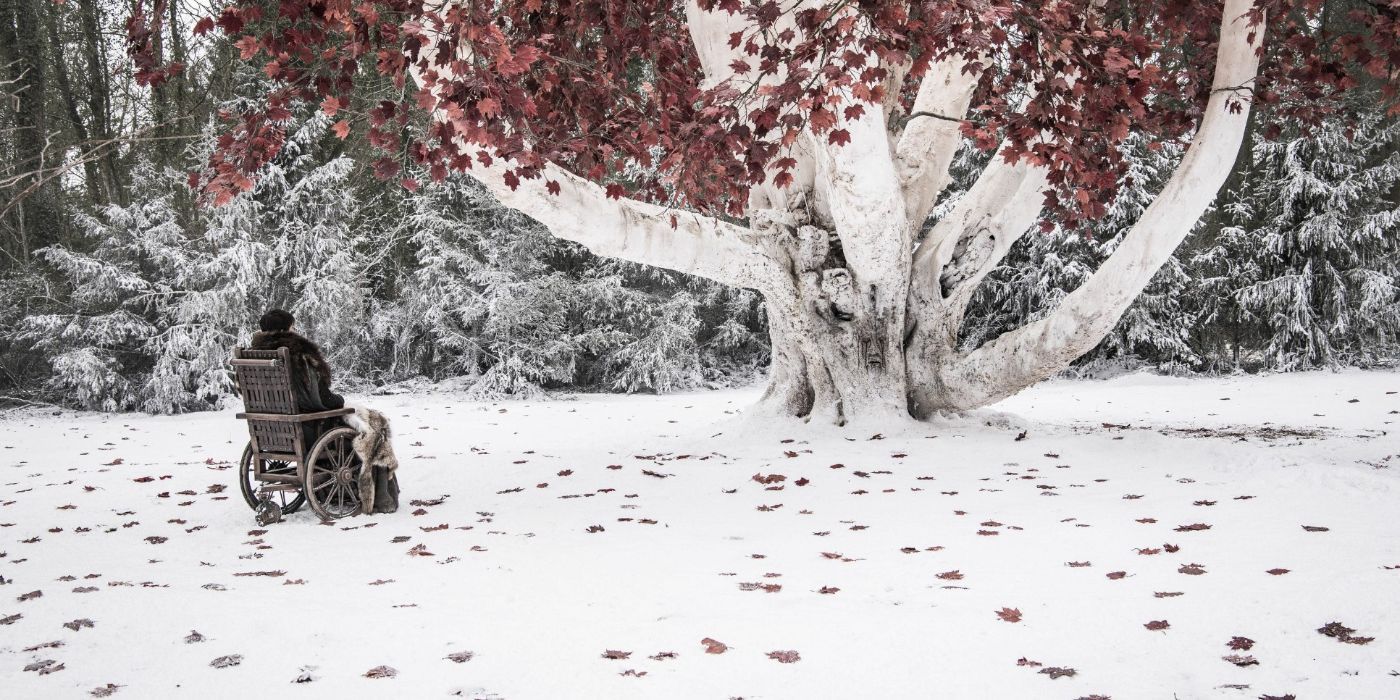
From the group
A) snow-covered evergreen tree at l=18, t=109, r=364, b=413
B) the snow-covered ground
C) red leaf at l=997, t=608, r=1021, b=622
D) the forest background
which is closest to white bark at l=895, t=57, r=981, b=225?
the snow-covered ground

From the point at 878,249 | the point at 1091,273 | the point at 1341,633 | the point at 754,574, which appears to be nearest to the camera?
the point at 1341,633

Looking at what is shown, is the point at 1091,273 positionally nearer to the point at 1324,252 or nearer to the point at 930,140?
the point at 1324,252

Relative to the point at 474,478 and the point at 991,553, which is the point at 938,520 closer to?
the point at 991,553

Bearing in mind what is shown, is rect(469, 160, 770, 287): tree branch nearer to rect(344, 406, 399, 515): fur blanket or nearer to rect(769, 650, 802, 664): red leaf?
rect(344, 406, 399, 515): fur blanket

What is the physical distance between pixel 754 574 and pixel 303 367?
10.3 ft

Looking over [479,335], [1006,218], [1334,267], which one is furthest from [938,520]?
[1334,267]

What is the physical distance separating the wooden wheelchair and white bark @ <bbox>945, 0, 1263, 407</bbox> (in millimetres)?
5420

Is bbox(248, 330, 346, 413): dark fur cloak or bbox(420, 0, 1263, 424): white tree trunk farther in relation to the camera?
bbox(420, 0, 1263, 424): white tree trunk

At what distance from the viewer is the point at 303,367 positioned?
5.52m

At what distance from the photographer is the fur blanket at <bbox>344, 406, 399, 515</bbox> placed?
5.62m

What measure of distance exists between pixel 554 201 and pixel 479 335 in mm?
8296

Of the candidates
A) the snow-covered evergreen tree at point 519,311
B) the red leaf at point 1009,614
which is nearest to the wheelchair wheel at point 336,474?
the red leaf at point 1009,614

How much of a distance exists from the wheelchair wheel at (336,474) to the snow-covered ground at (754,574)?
182 mm

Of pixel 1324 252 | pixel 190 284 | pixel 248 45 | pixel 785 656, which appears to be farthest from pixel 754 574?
pixel 1324 252
